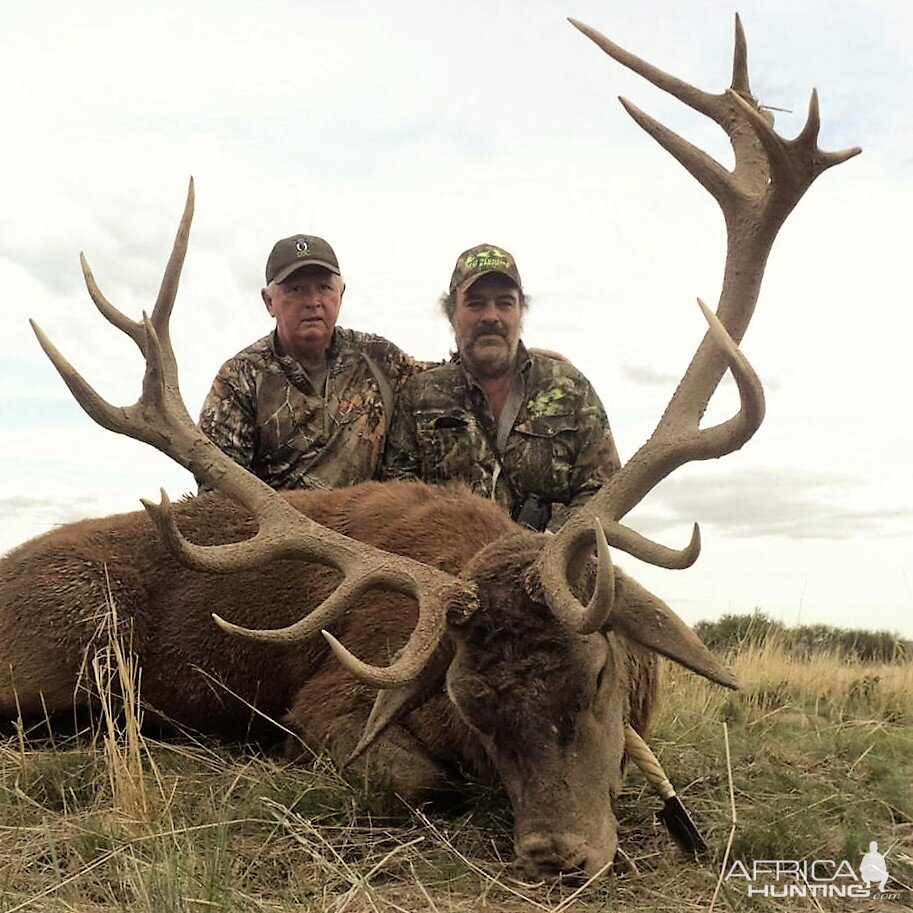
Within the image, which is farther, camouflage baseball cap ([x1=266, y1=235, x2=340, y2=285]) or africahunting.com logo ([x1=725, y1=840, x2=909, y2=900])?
camouflage baseball cap ([x1=266, y1=235, x2=340, y2=285])

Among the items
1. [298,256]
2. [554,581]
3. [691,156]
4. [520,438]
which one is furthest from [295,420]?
[554,581]

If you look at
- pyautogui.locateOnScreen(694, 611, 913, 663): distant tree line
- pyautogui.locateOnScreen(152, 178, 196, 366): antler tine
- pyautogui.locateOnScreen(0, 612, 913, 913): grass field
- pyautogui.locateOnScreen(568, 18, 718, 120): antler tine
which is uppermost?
pyautogui.locateOnScreen(568, 18, 718, 120): antler tine

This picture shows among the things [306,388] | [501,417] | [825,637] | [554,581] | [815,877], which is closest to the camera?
[815,877]

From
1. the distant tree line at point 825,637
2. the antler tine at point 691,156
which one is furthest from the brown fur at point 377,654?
the distant tree line at point 825,637

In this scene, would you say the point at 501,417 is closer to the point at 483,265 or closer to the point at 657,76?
the point at 483,265

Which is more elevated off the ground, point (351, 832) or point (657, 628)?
point (657, 628)

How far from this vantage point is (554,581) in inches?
157

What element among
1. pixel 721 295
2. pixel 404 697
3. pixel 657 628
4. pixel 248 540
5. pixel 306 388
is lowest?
pixel 404 697

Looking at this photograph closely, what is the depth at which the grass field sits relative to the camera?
350 centimetres

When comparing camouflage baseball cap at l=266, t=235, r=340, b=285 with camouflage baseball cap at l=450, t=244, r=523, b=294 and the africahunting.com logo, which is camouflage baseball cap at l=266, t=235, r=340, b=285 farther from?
the africahunting.com logo

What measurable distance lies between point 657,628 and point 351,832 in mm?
1467

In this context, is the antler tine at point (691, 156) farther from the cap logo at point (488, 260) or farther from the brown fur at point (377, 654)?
the cap logo at point (488, 260)

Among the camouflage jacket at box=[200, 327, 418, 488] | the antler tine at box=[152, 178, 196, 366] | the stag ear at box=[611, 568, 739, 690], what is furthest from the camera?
the camouflage jacket at box=[200, 327, 418, 488]

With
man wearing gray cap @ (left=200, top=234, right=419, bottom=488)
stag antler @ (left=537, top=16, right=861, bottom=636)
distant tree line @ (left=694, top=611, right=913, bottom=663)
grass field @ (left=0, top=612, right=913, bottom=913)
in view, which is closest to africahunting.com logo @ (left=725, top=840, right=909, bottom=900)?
grass field @ (left=0, top=612, right=913, bottom=913)
